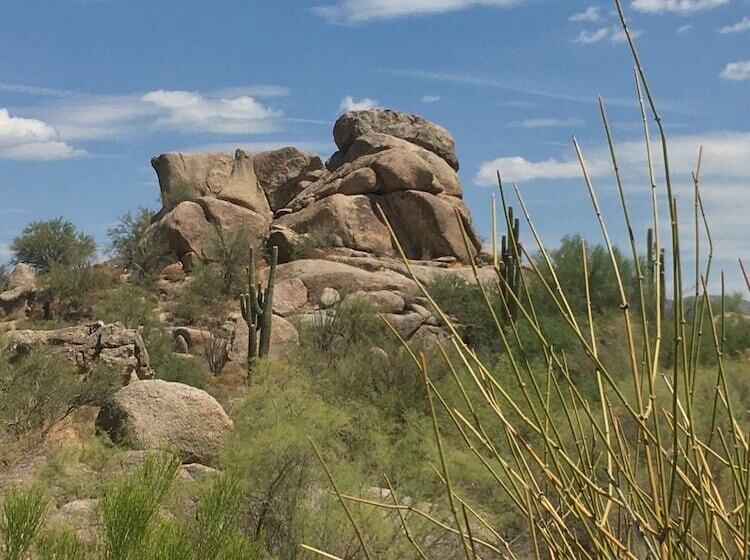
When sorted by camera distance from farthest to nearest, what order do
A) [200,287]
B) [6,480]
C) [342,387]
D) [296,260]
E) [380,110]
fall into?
[380,110]
[296,260]
[200,287]
[342,387]
[6,480]

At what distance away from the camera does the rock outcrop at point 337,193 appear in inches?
1289

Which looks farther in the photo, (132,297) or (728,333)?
(132,297)

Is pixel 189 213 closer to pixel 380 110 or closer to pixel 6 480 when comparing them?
pixel 380 110

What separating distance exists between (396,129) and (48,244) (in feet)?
44.8

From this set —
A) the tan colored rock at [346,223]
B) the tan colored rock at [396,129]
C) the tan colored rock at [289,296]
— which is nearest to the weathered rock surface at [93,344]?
the tan colored rock at [289,296]

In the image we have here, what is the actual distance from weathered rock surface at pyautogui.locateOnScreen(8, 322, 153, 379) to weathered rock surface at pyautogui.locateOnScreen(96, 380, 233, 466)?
322 cm

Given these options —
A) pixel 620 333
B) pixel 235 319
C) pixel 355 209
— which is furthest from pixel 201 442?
pixel 355 209

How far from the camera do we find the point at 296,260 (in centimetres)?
3084

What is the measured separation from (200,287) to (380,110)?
15.5 metres

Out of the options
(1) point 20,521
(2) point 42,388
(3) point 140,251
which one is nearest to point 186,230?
(3) point 140,251

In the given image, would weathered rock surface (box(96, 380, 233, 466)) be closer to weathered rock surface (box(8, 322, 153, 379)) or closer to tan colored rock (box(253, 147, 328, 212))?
weathered rock surface (box(8, 322, 153, 379))

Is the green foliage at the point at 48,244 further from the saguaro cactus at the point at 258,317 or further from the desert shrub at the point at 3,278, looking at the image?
the saguaro cactus at the point at 258,317

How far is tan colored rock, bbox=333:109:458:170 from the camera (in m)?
39.1

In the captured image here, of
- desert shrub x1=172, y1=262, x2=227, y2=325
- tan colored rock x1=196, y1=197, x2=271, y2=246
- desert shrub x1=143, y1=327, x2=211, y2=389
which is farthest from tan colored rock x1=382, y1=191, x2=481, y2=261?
desert shrub x1=143, y1=327, x2=211, y2=389
